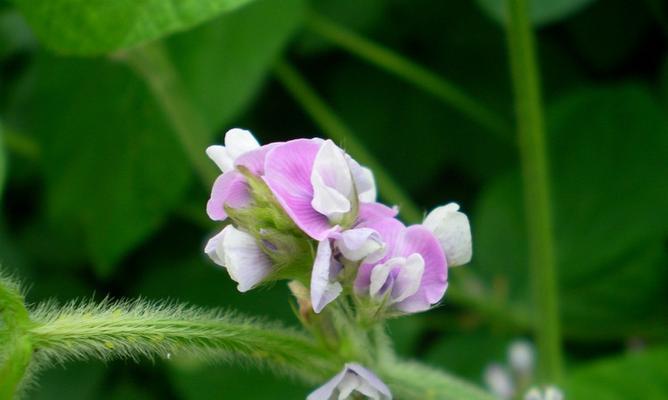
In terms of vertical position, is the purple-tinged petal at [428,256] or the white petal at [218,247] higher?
the purple-tinged petal at [428,256]

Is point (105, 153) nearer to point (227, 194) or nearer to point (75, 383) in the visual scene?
point (75, 383)

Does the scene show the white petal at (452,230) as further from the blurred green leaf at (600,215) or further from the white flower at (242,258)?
the blurred green leaf at (600,215)

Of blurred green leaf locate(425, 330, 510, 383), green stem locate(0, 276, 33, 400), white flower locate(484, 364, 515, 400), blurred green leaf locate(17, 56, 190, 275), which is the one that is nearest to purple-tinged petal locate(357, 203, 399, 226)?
green stem locate(0, 276, 33, 400)

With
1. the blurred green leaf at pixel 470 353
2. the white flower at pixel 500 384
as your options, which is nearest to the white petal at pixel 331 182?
the white flower at pixel 500 384

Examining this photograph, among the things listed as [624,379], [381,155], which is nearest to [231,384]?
[381,155]

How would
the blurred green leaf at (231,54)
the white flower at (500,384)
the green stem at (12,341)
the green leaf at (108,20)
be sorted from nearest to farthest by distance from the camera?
1. the green stem at (12,341)
2. the green leaf at (108,20)
3. the white flower at (500,384)
4. the blurred green leaf at (231,54)

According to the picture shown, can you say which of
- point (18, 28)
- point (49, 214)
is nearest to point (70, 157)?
point (49, 214)

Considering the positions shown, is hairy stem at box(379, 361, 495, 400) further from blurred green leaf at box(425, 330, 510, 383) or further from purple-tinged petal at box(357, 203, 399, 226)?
blurred green leaf at box(425, 330, 510, 383)
